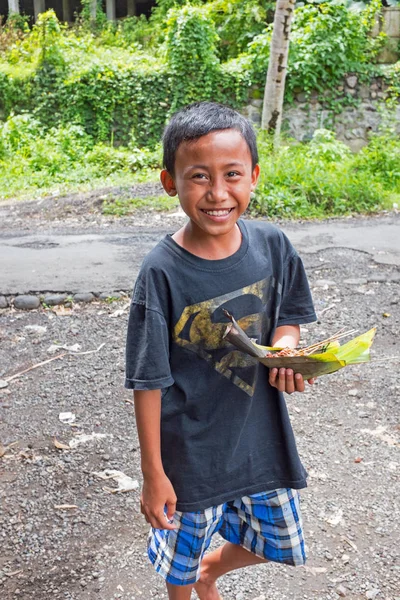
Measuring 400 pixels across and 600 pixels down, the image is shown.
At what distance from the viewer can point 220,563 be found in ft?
6.40

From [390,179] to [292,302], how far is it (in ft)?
24.3

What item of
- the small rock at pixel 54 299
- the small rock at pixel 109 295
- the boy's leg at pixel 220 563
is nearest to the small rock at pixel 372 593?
the boy's leg at pixel 220 563

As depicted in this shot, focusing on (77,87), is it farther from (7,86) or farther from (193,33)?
(193,33)

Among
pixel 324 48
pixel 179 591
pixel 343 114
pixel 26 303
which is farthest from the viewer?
pixel 343 114

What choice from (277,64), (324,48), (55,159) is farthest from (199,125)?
(324,48)

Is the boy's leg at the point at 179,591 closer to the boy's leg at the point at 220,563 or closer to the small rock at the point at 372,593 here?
the boy's leg at the point at 220,563

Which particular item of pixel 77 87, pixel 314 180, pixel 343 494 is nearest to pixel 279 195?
pixel 314 180

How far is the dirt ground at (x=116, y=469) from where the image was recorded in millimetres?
2239

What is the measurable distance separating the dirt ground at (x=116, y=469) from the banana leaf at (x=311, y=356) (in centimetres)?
105

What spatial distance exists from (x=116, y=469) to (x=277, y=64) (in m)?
7.61

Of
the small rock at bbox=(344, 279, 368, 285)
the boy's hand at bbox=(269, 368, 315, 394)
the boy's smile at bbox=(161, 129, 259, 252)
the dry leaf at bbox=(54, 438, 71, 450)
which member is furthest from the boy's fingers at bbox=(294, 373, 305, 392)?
the small rock at bbox=(344, 279, 368, 285)

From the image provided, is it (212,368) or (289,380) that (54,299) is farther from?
(289,380)

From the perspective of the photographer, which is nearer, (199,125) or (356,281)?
(199,125)

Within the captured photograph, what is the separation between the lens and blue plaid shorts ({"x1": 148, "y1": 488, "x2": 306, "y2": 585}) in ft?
5.61
